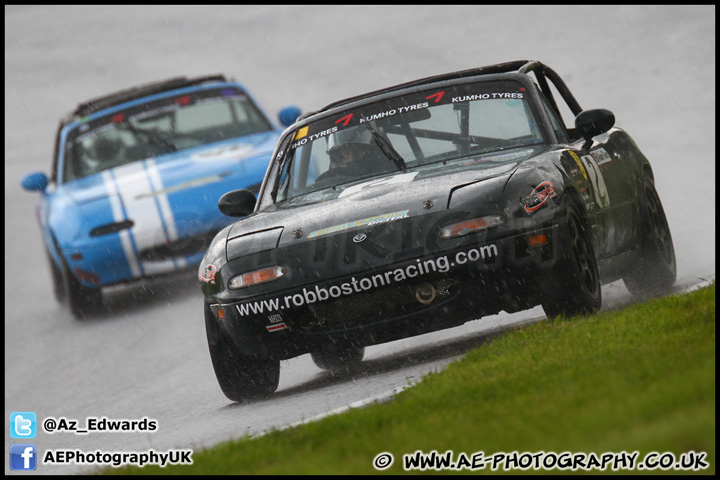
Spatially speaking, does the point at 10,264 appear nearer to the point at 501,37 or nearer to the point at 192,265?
the point at 192,265

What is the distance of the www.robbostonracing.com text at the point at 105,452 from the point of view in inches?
188

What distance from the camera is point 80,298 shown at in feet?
35.7

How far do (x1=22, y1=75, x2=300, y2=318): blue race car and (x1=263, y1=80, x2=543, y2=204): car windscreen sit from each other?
10.4ft

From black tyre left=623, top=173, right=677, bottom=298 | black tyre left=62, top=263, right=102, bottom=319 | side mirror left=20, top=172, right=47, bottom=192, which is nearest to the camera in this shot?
black tyre left=623, top=173, right=677, bottom=298

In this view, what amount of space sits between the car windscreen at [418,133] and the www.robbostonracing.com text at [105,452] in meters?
1.52

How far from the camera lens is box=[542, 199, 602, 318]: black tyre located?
19.0 ft

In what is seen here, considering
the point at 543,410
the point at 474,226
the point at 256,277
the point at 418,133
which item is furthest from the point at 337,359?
the point at 543,410

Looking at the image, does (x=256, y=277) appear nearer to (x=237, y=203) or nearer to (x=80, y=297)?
(x=237, y=203)

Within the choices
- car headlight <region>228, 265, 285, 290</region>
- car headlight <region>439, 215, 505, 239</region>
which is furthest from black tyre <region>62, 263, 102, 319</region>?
car headlight <region>439, 215, 505, 239</region>

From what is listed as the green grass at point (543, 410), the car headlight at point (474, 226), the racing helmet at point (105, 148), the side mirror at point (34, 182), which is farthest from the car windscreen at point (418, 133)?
the side mirror at point (34, 182)

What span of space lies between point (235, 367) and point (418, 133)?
5.68 feet

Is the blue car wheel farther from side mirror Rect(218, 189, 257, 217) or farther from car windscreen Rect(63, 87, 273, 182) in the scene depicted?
side mirror Rect(218, 189, 257, 217)

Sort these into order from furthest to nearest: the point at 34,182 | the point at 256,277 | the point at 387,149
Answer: the point at 34,182
the point at 387,149
the point at 256,277

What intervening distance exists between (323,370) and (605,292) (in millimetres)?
2043
